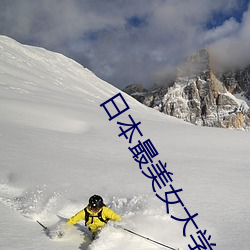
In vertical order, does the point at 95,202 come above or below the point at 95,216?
above

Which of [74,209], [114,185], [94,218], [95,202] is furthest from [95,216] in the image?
[114,185]

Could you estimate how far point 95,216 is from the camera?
19.3ft

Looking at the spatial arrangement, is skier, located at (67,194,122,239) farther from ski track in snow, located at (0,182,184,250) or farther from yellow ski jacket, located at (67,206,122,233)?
ski track in snow, located at (0,182,184,250)

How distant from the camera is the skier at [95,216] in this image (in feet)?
19.0

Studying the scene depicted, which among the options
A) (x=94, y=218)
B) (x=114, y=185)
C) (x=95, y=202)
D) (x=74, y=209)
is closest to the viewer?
(x=95, y=202)

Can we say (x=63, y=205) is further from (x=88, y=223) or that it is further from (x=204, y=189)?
(x=204, y=189)

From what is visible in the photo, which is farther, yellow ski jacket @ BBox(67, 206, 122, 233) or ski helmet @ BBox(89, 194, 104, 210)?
yellow ski jacket @ BBox(67, 206, 122, 233)

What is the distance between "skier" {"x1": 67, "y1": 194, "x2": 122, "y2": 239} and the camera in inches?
228

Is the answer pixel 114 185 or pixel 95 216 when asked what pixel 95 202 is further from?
pixel 114 185

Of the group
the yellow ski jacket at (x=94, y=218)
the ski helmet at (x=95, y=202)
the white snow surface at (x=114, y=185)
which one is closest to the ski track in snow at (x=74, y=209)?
the white snow surface at (x=114, y=185)

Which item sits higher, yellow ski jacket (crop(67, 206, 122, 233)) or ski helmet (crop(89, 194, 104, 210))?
ski helmet (crop(89, 194, 104, 210))

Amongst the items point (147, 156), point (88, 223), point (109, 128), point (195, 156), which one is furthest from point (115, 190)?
point (109, 128)

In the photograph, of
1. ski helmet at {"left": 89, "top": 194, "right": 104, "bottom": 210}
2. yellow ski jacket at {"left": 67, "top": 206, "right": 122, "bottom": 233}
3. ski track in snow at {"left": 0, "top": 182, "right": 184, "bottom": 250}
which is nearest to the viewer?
ski track in snow at {"left": 0, "top": 182, "right": 184, "bottom": 250}

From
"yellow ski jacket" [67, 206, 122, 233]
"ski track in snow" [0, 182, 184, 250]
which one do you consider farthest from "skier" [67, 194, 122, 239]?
"ski track in snow" [0, 182, 184, 250]
